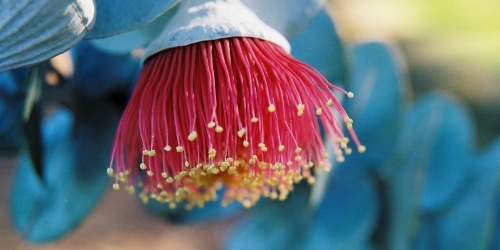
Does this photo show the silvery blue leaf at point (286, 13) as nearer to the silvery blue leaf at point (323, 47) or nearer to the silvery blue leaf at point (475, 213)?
the silvery blue leaf at point (323, 47)

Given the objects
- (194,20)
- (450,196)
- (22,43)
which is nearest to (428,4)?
(450,196)

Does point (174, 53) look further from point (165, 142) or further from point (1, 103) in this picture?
point (1, 103)

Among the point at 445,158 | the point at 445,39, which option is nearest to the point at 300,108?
the point at 445,158

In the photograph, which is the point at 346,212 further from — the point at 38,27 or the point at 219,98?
the point at 38,27

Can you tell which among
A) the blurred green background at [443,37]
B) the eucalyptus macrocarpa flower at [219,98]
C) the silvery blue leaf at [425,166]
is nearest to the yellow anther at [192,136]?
the eucalyptus macrocarpa flower at [219,98]

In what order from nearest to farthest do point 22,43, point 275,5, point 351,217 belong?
point 22,43
point 275,5
point 351,217

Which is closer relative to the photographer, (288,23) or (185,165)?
(185,165)

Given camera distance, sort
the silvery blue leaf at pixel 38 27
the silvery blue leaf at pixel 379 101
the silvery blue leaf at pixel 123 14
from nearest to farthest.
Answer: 1. the silvery blue leaf at pixel 38 27
2. the silvery blue leaf at pixel 123 14
3. the silvery blue leaf at pixel 379 101

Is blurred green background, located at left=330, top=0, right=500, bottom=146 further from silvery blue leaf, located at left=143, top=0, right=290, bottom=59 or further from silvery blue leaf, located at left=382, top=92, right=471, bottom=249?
silvery blue leaf, located at left=143, top=0, right=290, bottom=59
